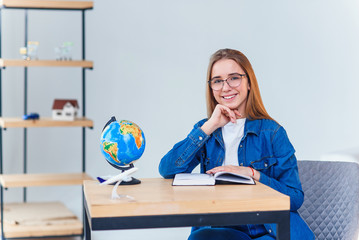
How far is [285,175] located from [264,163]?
90 mm

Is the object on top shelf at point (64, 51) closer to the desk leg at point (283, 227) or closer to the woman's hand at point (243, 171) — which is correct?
the woman's hand at point (243, 171)

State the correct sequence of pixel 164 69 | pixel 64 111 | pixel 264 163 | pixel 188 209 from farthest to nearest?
pixel 164 69 → pixel 64 111 → pixel 264 163 → pixel 188 209

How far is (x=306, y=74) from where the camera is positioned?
15.8 ft

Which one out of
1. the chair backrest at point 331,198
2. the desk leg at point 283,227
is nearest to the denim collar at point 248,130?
the chair backrest at point 331,198

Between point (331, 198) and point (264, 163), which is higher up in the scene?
point (264, 163)

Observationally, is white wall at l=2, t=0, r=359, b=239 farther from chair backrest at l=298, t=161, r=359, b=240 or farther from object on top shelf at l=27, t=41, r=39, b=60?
chair backrest at l=298, t=161, r=359, b=240

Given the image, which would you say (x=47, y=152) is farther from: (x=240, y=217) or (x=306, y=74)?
(x=240, y=217)

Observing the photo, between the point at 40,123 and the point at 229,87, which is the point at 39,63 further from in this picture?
the point at 229,87

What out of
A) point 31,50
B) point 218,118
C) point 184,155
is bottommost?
point 184,155

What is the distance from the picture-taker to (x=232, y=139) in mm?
2141

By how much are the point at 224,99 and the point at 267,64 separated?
267 cm

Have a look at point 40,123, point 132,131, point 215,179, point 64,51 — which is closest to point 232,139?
point 215,179

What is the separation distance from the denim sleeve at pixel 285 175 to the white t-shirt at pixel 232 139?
15 cm

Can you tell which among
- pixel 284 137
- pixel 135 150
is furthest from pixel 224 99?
pixel 135 150
